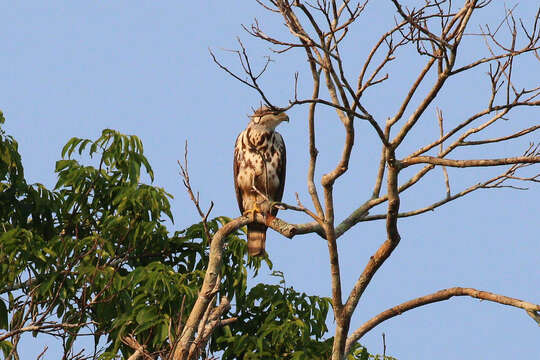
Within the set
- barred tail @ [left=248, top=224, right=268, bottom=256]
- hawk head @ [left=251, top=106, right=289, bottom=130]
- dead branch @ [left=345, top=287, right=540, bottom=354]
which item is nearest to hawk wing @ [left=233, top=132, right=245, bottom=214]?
hawk head @ [left=251, top=106, right=289, bottom=130]

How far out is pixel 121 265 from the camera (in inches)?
361

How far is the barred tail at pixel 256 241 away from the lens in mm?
9504

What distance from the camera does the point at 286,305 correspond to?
344 inches

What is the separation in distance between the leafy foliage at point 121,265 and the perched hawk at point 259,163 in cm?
34

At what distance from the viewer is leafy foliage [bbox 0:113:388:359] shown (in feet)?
26.6

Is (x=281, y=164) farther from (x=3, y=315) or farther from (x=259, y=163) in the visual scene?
(x=3, y=315)

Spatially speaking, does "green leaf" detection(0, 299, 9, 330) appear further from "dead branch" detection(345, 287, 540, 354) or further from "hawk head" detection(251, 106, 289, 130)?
"dead branch" detection(345, 287, 540, 354)

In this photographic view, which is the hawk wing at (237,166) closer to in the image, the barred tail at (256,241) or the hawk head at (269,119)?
the hawk head at (269,119)

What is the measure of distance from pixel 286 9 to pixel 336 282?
192 cm

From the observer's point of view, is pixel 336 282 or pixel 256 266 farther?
pixel 256 266

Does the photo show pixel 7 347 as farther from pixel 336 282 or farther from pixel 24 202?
pixel 336 282

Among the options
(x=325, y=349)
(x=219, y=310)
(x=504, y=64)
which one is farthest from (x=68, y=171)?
(x=504, y=64)

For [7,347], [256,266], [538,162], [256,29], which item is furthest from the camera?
[256,266]

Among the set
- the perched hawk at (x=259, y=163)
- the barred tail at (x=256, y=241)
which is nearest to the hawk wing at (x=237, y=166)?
the perched hawk at (x=259, y=163)
